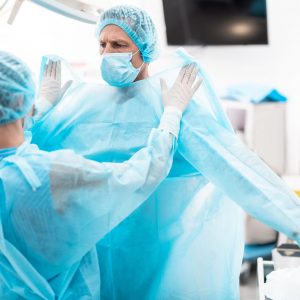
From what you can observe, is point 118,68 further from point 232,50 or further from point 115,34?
point 232,50

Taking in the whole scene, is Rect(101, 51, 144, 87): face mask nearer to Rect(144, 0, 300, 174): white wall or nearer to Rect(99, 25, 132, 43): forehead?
Rect(99, 25, 132, 43): forehead

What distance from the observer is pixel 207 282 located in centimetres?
137

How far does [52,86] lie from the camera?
61.5 inches

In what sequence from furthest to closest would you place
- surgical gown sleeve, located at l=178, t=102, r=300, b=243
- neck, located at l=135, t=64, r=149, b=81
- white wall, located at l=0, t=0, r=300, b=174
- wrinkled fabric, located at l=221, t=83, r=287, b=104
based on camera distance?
white wall, located at l=0, t=0, r=300, b=174 → wrinkled fabric, located at l=221, t=83, r=287, b=104 → neck, located at l=135, t=64, r=149, b=81 → surgical gown sleeve, located at l=178, t=102, r=300, b=243

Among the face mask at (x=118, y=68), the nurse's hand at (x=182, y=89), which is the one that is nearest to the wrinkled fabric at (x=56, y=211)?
the nurse's hand at (x=182, y=89)

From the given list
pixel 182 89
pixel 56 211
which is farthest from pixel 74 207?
pixel 182 89

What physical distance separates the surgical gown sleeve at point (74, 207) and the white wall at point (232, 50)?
6.06ft

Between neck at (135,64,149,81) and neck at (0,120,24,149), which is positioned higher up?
neck at (135,64,149,81)

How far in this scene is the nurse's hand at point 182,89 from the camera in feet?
4.41

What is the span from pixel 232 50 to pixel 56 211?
244 cm

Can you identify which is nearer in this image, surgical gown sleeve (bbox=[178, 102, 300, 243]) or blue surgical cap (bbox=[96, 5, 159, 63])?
surgical gown sleeve (bbox=[178, 102, 300, 243])

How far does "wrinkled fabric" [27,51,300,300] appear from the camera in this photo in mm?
1348

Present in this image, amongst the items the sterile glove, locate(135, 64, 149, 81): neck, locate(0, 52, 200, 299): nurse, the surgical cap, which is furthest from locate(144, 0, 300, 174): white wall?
the surgical cap

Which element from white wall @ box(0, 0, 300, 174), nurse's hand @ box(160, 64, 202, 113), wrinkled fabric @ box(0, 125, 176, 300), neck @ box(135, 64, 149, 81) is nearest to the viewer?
wrinkled fabric @ box(0, 125, 176, 300)
